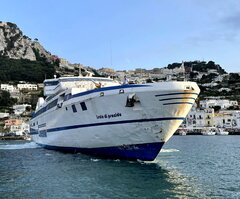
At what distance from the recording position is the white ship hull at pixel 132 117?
65.0ft

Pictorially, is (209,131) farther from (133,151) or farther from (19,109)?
(19,109)

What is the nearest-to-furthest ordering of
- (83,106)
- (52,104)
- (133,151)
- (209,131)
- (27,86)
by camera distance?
(133,151)
(83,106)
(52,104)
(209,131)
(27,86)

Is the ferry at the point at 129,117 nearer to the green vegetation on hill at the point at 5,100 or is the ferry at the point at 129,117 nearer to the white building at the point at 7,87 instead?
the green vegetation on hill at the point at 5,100

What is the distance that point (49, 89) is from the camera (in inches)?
1382

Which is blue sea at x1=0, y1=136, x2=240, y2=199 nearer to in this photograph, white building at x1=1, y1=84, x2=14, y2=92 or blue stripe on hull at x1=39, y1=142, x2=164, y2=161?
blue stripe on hull at x1=39, y1=142, x2=164, y2=161

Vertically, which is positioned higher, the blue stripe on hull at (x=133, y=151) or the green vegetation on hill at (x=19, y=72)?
the green vegetation on hill at (x=19, y=72)

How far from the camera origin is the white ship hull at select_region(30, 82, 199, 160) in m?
19.8

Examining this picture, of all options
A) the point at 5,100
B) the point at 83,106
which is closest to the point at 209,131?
the point at 83,106

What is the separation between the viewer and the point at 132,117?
20.3 metres

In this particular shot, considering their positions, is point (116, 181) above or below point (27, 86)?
below

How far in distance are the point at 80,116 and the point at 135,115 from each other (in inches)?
203

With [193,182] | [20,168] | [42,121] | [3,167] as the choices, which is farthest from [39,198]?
[42,121]

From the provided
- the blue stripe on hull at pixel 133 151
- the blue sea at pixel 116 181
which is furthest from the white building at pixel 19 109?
the blue sea at pixel 116 181

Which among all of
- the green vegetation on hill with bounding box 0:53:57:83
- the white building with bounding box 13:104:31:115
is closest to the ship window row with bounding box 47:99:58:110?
the white building with bounding box 13:104:31:115
